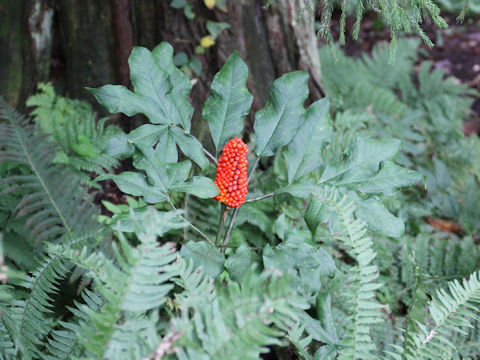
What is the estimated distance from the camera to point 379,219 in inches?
48.1

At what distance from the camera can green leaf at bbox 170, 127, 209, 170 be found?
129cm

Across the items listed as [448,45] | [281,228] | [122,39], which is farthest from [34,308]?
[448,45]

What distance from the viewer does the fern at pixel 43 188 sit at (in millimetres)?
1851

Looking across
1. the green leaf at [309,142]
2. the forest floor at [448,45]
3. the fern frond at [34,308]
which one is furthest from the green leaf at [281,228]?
the forest floor at [448,45]

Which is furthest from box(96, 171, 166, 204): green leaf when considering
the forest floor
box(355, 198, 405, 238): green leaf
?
the forest floor

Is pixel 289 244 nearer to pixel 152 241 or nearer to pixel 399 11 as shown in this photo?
pixel 152 241

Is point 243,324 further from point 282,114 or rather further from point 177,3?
point 177,3

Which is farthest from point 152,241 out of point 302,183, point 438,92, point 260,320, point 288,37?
point 438,92

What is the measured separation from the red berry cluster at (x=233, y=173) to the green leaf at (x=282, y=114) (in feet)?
0.37

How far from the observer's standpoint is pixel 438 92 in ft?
11.5

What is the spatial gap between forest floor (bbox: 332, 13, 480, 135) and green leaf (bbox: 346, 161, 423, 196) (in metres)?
3.45

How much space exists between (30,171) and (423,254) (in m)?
1.89

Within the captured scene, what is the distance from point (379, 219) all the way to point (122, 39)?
1.73 m

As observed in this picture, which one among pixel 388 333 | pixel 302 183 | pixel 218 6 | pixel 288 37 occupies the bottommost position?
pixel 388 333
